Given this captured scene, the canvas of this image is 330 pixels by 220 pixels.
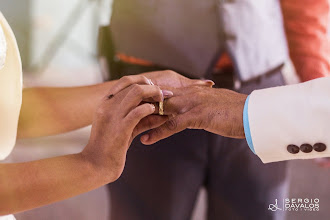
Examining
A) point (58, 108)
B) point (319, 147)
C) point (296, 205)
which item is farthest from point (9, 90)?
point (296, 205)

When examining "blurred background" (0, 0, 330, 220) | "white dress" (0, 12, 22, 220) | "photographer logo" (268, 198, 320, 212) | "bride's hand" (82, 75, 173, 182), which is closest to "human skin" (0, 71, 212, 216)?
"bride's hand" (82, 75, 173, 182)

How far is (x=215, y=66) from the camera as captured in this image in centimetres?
76

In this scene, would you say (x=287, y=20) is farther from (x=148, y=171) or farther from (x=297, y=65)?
(x=148, y=171)

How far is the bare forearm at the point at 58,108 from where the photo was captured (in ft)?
2.44

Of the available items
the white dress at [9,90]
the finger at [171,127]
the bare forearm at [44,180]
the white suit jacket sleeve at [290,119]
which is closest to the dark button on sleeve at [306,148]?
the white suit jacket sleeve at [290,119]

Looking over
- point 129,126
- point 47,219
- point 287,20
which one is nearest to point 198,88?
point 129,126

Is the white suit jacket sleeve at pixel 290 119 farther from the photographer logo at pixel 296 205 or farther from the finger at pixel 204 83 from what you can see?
the photographer logo at pixel 296 205

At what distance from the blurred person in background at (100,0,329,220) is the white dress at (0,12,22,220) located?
22cm

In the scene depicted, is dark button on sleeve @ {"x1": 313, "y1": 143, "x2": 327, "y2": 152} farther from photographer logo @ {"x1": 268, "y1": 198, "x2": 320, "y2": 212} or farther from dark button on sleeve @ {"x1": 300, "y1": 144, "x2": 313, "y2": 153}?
photographer logo @ {"x1": 268, "y1": 198, "x2": 320, "y2": 212}

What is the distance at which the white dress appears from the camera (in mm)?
633

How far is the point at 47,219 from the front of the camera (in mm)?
1103

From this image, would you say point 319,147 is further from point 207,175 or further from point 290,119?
point 207,175

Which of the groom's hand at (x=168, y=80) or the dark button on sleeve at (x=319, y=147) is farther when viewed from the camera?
the groom's hand at (x=168, y=80)

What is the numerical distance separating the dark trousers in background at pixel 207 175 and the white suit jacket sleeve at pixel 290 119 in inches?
7.0
